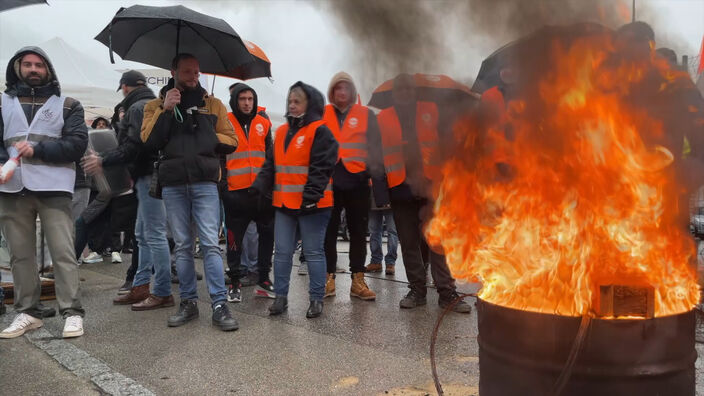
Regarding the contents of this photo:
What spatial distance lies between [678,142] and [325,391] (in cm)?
234

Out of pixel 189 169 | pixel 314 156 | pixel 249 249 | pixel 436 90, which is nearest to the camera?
pixel 436 90

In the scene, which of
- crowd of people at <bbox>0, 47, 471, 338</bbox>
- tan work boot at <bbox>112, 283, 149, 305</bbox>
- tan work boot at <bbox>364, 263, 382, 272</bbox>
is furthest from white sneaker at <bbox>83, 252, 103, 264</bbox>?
tan work boot at <bbox>364, 263, 382, 272</bbox>

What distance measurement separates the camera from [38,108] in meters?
4.39

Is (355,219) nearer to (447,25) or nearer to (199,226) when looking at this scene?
(199,226)

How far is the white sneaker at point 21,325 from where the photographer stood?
421cm

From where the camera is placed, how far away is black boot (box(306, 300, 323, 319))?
4.78 metres

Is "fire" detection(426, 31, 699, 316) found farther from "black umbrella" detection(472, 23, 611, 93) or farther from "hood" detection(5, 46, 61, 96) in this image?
"hood" detection(5, 46, 61, 96)

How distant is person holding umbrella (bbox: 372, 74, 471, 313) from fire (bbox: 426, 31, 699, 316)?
2112 millimetres

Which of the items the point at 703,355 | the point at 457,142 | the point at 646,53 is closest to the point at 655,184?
the point at 646,53

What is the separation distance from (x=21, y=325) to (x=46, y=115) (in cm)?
161

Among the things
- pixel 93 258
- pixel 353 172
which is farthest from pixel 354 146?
pixel 93 258

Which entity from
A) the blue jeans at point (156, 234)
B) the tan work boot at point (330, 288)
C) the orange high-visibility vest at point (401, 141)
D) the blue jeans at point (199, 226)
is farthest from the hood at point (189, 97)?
the tan work boot at point (330, 288)

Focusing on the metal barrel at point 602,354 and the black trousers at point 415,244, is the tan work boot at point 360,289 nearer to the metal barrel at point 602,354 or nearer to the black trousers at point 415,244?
the black trousers at point 415,244

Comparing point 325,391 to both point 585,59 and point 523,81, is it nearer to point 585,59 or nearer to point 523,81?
point 523,81
